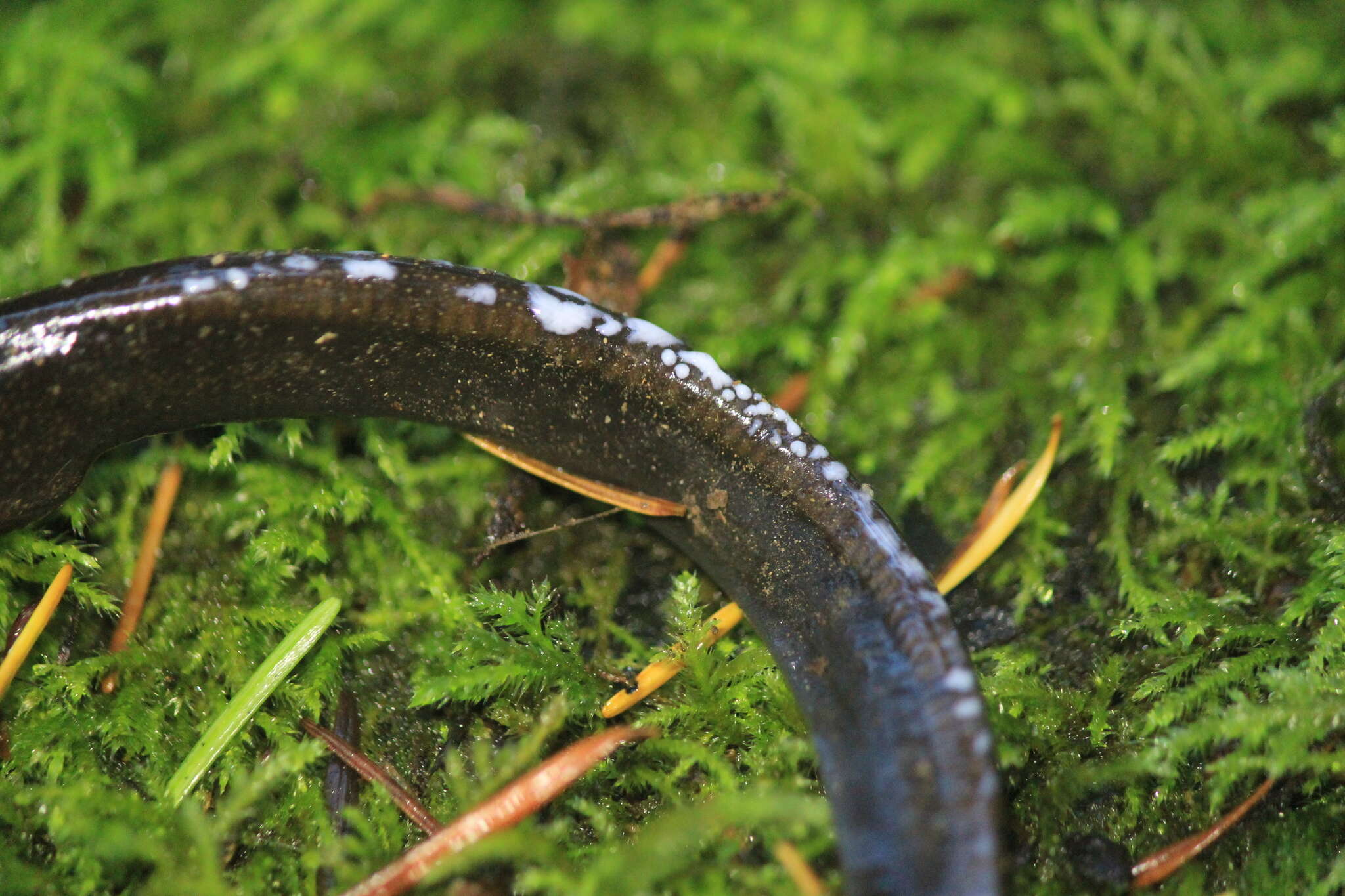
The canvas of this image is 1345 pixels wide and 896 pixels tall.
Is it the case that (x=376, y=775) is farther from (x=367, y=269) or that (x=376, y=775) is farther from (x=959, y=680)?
(x=959, y=680)

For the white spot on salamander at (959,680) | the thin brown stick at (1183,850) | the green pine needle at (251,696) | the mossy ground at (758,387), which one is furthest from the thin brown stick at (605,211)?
the thin brown stick at (1183,850)

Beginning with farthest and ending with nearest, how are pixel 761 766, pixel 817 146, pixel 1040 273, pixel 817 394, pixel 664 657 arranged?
pixel 817 146, pixel 1040 273, pixel 817 394, pixel 664 657, pixel 761 766

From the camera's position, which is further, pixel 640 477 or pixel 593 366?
pixel 640 477

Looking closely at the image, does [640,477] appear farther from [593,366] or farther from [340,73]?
[340,73]

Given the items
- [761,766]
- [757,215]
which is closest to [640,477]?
[761,766]

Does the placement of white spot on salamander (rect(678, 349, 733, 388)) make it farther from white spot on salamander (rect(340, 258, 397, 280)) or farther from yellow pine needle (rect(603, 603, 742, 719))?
white spot on salamander (rect(340, 258, 397, 280))

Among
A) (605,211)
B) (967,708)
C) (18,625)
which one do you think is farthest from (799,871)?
(605,211)
